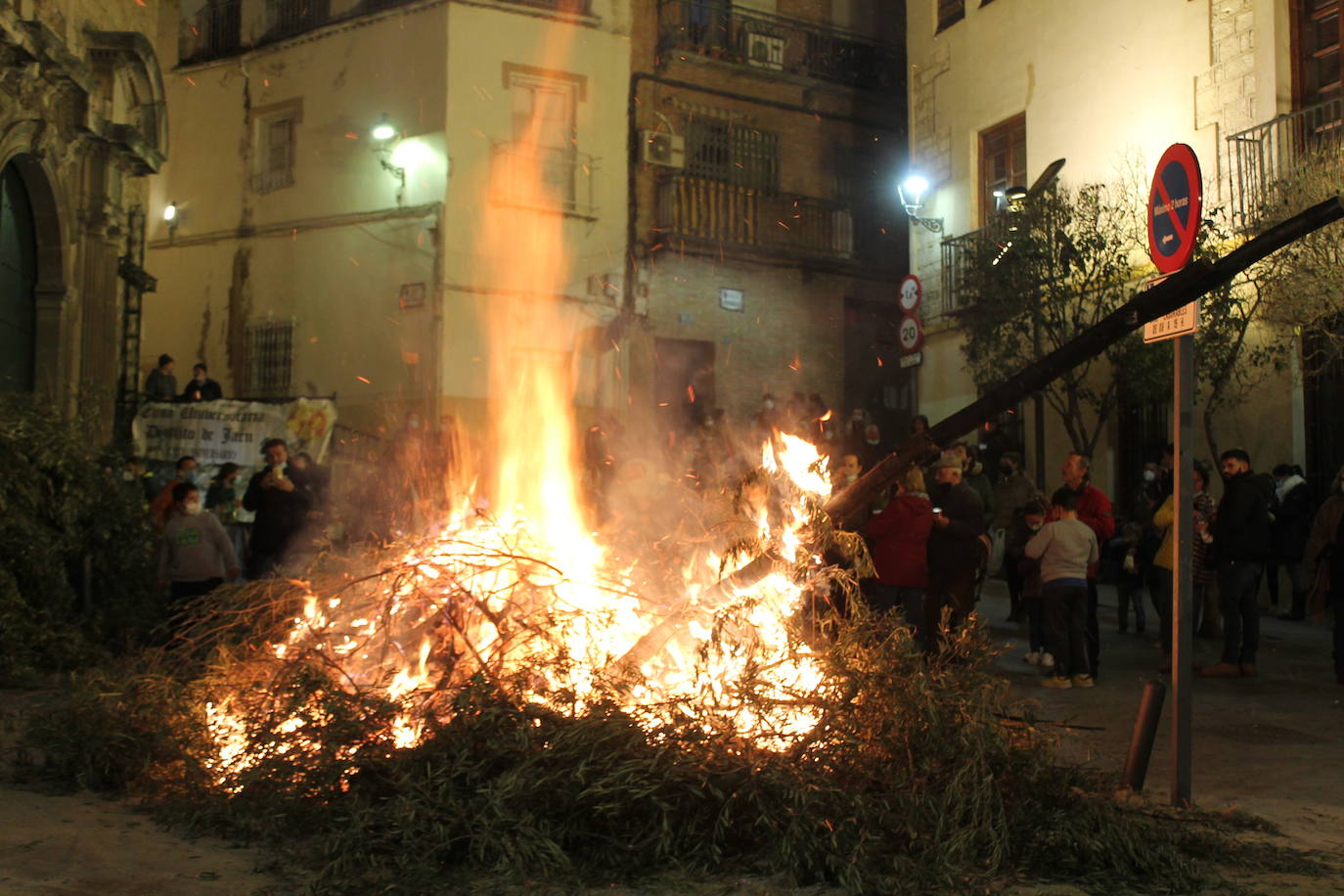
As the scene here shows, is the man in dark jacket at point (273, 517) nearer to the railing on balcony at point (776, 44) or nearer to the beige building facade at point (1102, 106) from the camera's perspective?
the beige building facade at point (1102, 106)

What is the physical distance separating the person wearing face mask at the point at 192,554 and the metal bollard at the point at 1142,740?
21.2 feet

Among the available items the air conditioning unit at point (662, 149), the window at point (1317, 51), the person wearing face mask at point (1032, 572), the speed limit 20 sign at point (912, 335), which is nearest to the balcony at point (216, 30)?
the air conditioning unit at point (662, 149)

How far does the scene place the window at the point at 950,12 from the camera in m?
20.8

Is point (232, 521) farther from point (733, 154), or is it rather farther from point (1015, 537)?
point (733, 154)

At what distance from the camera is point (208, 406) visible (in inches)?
694

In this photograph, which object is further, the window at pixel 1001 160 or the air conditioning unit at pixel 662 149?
the air conditioning unit at pixel 662 149

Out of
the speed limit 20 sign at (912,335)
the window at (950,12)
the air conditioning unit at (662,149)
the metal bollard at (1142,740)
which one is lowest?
the metal bollard at (1142,740)

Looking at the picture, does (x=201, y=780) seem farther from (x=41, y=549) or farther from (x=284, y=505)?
(x=284, y=505)

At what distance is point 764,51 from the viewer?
25.1 m

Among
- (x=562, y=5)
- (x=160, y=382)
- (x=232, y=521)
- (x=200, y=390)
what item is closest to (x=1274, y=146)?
(x=232, y=521)

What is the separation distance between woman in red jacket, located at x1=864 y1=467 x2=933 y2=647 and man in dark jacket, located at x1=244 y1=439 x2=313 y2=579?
15.2 feet

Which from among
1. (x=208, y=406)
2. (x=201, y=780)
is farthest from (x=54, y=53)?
(x=201, y=780)

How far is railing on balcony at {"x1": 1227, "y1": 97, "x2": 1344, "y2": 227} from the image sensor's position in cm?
1412

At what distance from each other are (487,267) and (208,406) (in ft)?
19.3
